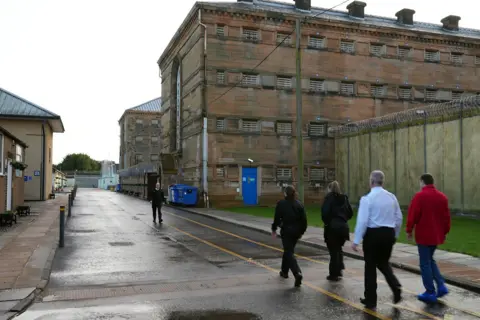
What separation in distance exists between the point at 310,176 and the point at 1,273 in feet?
93.2

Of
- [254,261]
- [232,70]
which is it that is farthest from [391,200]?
[232,70]

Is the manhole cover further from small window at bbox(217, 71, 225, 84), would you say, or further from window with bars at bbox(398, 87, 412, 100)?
window with bars at bbox(398, 87, 412, 100)

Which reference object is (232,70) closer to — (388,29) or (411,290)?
(388,29)

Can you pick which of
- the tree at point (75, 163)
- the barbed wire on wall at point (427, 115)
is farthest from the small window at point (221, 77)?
the tree at point (75, 163)

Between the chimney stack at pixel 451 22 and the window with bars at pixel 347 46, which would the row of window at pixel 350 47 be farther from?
the chimney stack at pixel 451 22

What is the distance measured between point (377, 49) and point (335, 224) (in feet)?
107

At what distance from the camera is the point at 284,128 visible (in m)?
35.2

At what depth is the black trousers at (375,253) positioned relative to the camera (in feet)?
21.7

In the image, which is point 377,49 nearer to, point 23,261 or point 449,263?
point 449,263

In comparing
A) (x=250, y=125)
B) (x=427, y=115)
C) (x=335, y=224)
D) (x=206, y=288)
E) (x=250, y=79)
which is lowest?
(x=206, y=288)

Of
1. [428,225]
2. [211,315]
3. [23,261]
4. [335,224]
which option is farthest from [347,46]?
[211,315]

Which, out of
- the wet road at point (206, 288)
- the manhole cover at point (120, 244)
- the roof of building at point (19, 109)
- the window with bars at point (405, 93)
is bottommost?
the manhole cover at point (120, 244)

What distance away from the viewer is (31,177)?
38.8 metres

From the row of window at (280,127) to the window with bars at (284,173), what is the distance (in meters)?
2.78
